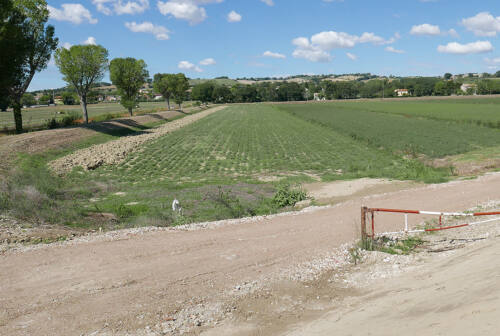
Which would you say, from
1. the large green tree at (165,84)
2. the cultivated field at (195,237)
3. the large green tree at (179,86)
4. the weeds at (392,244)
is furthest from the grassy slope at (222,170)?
the large green tree at (179,86)

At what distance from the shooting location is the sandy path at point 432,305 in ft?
19.0

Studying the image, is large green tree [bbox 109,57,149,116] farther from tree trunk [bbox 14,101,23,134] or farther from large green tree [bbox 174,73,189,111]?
large green tree [bbox 174,73,189,111]

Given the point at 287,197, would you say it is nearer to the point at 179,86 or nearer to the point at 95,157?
the point at 95,157

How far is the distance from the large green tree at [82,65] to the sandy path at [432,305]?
170 ft

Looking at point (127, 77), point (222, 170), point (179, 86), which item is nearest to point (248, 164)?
point (222, 170)

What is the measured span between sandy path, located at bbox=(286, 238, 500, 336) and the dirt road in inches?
106

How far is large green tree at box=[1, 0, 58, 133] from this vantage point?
1484 inches

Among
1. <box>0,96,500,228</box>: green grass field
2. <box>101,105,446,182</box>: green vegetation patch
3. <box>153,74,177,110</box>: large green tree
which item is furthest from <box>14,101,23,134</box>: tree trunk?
<box>153,74,177,110</box>: large green tree

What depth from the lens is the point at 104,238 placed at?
12.8 m

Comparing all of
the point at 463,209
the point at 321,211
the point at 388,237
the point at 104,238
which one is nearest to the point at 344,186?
the point at 321,211

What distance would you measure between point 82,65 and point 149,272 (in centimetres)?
4830

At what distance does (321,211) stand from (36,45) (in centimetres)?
4002

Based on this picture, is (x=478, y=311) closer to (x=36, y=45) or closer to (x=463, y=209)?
(x=463, y=209)

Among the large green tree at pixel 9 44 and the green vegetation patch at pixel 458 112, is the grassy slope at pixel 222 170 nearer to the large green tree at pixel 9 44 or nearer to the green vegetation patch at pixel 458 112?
the large green tree at pixel 9 44
